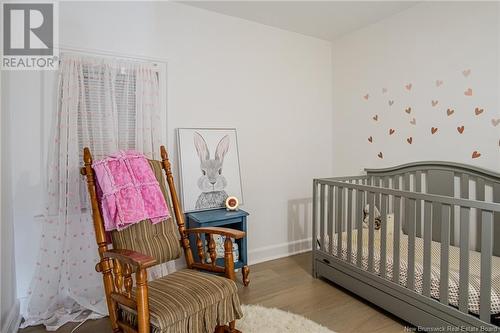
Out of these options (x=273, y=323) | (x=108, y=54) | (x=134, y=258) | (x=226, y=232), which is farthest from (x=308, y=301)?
(x=108, y=54)

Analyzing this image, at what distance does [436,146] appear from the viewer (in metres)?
2.71

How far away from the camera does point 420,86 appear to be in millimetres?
2824

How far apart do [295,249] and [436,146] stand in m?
1.74

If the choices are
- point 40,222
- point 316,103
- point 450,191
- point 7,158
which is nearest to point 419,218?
point 450,191

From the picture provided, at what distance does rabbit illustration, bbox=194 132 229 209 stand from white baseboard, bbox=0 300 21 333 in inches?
56.0

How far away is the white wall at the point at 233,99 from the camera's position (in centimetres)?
223

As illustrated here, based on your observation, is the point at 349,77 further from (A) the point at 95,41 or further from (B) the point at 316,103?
(A) the point at 95,41

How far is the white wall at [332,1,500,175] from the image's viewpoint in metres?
2.39

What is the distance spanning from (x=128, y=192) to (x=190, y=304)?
31.9 inches

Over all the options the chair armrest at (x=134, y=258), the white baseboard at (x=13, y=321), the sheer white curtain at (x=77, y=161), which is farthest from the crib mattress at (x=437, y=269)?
the white baseboard at (x=13, y=321)

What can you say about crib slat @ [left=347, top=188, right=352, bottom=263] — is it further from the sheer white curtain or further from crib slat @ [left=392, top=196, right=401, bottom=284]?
the sheer white curtain

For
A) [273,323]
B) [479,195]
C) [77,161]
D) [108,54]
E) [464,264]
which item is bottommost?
[273,323]

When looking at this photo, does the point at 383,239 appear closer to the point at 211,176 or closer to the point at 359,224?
the point at 359,224

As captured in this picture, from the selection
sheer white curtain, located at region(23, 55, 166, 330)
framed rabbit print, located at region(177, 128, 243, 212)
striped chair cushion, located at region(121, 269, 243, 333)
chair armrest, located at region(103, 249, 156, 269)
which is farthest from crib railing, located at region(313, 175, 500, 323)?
sheer white curtain, located at region(23, 55, 166, 330)
